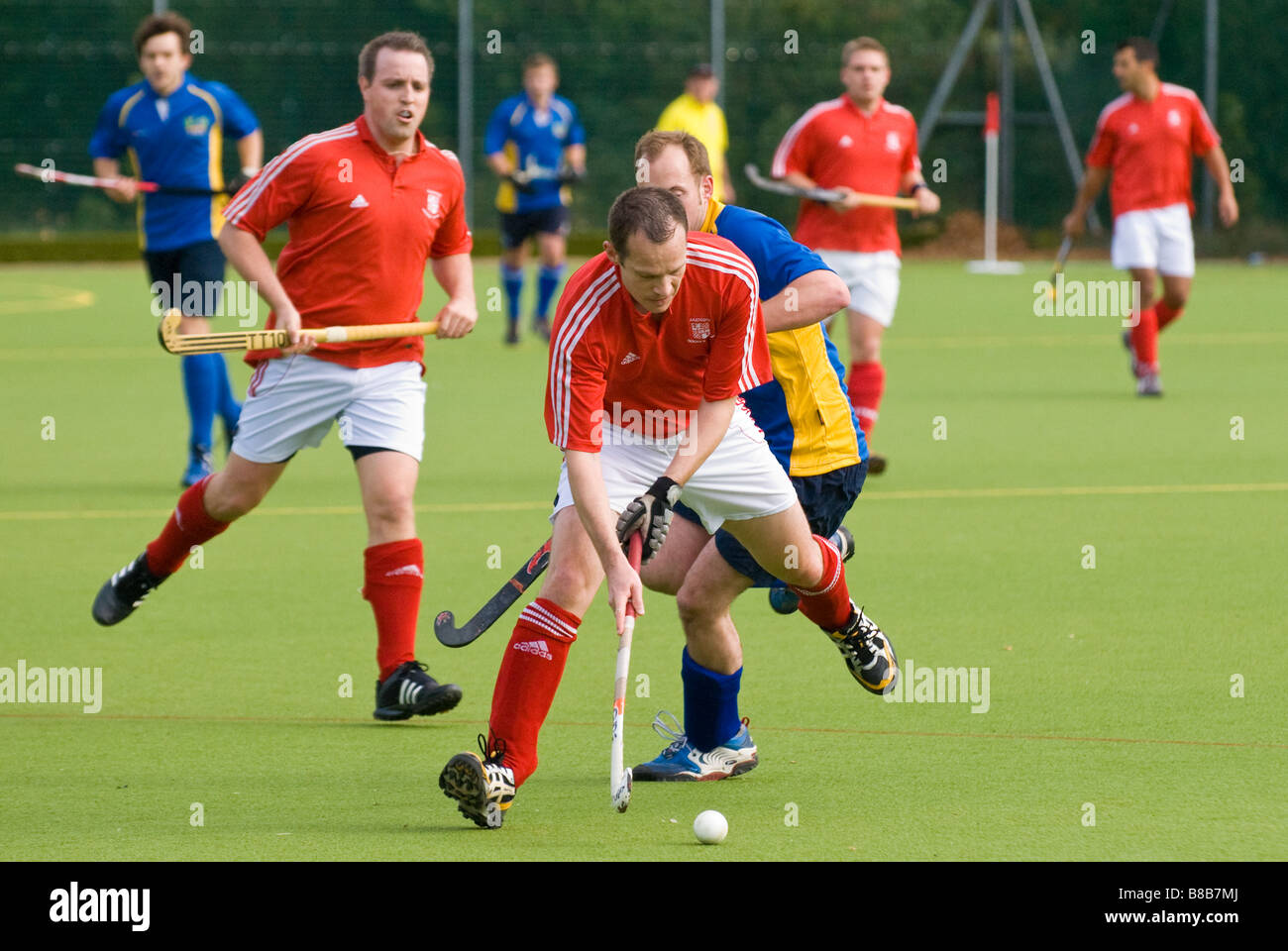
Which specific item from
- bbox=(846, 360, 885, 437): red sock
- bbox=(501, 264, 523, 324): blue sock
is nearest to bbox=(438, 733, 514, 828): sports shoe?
bbox=(846, 360, 885, 437): red sock

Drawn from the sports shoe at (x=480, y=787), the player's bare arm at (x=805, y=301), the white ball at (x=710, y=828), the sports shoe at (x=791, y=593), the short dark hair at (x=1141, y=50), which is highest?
the short dark hair at (x=1141, y=50)

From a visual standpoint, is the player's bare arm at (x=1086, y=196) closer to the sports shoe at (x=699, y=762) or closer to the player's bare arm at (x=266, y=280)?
the player's bare arm at (x=266, y=280)

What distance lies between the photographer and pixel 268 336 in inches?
218

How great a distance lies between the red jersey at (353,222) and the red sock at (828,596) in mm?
1516

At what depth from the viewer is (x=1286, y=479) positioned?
924 cm

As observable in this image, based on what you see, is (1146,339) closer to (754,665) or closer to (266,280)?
(754,665)

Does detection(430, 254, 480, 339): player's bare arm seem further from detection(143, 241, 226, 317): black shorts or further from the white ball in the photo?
detection(143, 241, 226, 317): black shorts

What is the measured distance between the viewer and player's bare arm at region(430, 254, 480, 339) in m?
5.78

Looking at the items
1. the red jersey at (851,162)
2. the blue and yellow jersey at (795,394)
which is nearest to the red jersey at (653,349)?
the blue and yellow jersey at (795,394)

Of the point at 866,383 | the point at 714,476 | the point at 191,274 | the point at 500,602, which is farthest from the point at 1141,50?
the point at 500,602

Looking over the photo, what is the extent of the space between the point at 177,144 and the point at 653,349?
589cm

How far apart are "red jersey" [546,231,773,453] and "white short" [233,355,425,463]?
1.26m

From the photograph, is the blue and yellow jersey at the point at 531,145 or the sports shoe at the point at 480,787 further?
the blue and yellow jersey at the point at 531,145

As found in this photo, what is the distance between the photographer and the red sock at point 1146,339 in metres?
12.2
